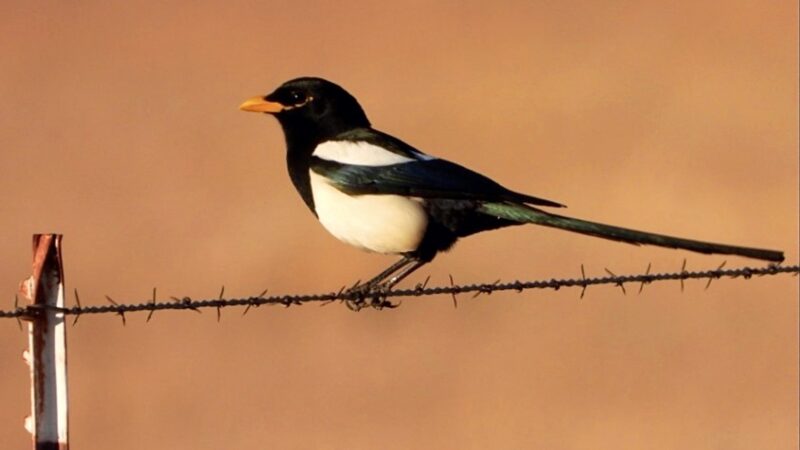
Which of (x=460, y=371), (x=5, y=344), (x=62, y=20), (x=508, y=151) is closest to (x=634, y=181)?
(x=508, y=151)

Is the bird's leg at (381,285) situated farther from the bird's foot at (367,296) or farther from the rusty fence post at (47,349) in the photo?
the rusty fence post at (47,349)

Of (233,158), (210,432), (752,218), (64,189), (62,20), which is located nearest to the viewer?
(210,432)

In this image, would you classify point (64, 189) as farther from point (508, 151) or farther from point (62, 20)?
point (62, 20)

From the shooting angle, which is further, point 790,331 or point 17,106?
point 17,106

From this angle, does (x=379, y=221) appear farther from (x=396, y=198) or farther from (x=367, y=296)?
(x=367, y=296)

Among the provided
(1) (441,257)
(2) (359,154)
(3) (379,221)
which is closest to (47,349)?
(3) (379,221)

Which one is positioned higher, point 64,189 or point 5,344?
point 64,189

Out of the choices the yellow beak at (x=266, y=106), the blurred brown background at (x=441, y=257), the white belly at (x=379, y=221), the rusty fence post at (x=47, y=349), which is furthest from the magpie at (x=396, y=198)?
the blurred brown background at (x=441, y=257)

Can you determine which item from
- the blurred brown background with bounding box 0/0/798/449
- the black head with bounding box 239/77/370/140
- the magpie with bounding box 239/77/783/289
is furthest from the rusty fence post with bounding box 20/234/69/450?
the blurred brown background with bounding box 0/0/798/449
